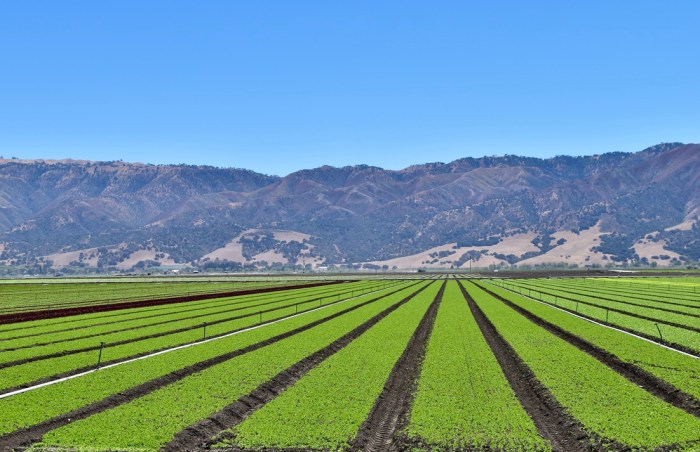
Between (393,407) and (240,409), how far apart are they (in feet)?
17.1

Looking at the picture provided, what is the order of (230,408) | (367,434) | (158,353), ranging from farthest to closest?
1. (158,353)
2. (230,408)
3. (367,434)

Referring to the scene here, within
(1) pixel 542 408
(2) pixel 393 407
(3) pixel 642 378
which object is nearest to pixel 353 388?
(2) pixel 393 407

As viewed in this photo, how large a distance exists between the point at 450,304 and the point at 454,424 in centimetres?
4939

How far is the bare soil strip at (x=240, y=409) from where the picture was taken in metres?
17.1

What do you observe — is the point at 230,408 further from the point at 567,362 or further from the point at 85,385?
the point at 567,362

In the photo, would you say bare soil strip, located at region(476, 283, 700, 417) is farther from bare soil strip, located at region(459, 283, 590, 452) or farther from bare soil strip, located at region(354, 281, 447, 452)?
bare soil strip, located at region(354, 281, 447, 452)

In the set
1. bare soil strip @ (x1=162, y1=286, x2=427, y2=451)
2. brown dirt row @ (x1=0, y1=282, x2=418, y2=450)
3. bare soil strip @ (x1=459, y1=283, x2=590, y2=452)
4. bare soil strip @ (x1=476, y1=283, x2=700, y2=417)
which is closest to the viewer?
bare soil strip @ (x1=162, y1=286, x2=427, y2=451)

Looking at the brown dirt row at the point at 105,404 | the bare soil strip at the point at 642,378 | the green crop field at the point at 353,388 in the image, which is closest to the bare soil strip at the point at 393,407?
the green crop field at the point at 353,388

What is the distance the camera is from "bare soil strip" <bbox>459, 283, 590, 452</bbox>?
17312mm

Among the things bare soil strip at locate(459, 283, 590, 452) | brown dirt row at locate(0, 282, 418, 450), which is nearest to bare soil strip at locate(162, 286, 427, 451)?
brown dirt row at locate(0, 282, 418, 450)

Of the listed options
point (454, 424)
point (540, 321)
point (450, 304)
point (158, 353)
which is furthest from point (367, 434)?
point (450, 304)

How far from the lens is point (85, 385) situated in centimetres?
2338

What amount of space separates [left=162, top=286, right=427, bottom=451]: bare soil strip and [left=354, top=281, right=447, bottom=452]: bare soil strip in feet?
12.9

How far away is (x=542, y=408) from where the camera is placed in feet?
67.9
